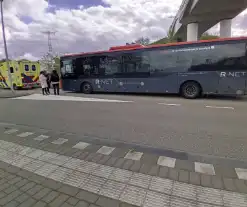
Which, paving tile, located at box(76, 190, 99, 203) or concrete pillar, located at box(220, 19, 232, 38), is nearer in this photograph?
paving tile, located at box(76, 190, 99, 203)

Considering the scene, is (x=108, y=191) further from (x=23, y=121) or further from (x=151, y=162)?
(x=23, y=121)

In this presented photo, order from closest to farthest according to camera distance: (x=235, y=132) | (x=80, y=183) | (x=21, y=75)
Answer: (x=80, y=183) < (x=235, y=132) < (x=21, y=75)

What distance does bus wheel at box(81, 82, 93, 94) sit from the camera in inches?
499

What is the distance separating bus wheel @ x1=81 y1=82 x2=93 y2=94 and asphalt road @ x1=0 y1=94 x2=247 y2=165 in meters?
5.53

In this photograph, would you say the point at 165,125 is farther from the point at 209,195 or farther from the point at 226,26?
the point at 226,26

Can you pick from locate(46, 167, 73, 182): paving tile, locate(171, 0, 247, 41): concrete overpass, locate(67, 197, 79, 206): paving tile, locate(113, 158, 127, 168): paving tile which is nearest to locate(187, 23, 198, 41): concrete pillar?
locate(171, 0, 247, 41): concrete overpass

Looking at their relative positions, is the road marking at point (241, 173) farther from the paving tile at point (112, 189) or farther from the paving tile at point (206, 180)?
the paving tile at point (112, 189)

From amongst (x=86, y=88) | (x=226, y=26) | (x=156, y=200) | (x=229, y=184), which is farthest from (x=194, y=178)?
(x=226, y=26)

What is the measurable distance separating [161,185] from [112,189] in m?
0.68

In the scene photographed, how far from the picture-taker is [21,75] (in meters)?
17.0

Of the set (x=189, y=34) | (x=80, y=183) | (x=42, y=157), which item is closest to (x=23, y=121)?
(x=42, y=157)

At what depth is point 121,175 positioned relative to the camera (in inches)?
110

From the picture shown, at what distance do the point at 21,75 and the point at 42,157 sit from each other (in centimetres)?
1621

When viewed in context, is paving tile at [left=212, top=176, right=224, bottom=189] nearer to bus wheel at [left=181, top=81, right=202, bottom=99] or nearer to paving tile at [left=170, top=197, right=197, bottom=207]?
paving tile at [left=170, top=197, right=197, bottom=207]
